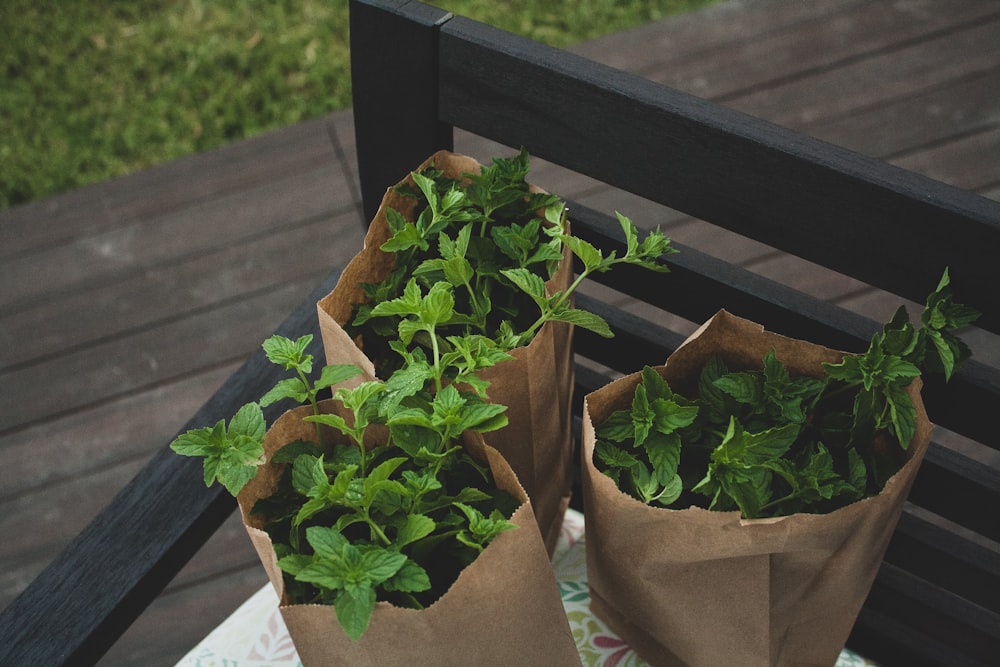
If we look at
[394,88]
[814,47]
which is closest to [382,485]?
[394,88]

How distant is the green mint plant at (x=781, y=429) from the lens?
0.63m

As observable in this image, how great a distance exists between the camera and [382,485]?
60 centimetres

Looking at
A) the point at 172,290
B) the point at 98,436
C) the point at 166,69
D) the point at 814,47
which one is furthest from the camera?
the point at 166,69

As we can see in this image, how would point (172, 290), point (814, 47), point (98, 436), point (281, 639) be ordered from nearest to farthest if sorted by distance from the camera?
point (281, 639), point (98, 436), point (172, 290), point (814, 47)

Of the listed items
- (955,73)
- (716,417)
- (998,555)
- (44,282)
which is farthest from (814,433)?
(44,282)

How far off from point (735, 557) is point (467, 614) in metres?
0.17

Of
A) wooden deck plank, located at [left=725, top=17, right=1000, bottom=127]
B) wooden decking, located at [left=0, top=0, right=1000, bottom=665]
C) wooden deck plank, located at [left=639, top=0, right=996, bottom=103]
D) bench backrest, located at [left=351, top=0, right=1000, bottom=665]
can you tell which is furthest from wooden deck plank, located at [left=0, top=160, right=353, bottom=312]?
bench backrest, located at [left=351, top=0, right=1000, bottom=665]

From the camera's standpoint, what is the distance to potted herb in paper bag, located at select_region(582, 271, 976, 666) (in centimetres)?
63

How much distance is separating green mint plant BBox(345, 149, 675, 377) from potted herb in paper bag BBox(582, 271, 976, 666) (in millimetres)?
80

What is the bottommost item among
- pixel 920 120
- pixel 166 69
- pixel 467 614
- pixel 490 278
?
pixel 166 69

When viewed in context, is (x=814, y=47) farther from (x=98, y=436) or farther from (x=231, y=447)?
(x=231, y=447)

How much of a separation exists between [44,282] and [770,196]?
1.50 meters

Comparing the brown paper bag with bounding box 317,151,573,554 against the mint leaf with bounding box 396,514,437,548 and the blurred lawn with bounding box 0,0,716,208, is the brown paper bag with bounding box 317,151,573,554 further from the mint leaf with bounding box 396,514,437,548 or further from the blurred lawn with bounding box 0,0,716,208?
the blurred lawn with bounding box 0,0,716,208

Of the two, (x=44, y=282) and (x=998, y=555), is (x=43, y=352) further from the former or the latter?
(x=998, y=555)
